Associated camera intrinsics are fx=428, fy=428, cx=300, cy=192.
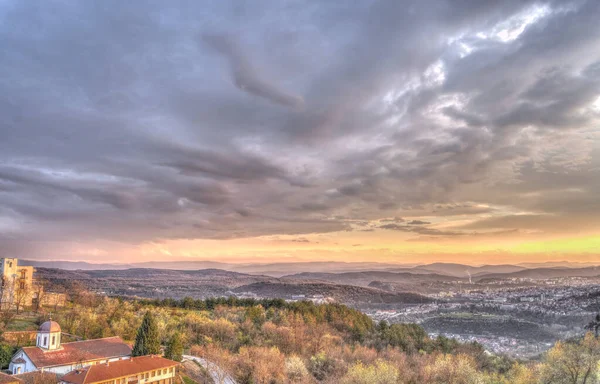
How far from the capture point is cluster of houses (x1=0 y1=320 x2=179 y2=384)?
4094cm

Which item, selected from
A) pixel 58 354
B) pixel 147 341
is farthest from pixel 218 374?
pixel 58 354

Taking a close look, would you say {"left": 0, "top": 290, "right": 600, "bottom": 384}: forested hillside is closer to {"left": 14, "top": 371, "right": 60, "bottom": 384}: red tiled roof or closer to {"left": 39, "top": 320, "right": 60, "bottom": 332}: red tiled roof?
{"left": 39, "top": 320, "right": 60, "bottom": 332}: red tiled roof

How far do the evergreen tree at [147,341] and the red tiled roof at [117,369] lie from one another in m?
2.87

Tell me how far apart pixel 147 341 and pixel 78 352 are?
24.1 feet

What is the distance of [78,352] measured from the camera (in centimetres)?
4759

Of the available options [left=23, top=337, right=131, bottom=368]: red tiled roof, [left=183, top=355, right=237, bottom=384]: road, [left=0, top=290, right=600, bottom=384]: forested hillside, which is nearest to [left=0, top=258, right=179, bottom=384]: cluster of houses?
[left=23, top=337, right=131, bottom=368]: red tiled roof

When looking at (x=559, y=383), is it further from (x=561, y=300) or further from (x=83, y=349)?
(x=561, y=300)

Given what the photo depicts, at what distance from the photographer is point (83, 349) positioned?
4878 cm

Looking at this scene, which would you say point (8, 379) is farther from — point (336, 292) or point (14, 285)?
point (336, 292)

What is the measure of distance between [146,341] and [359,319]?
51.7 metres

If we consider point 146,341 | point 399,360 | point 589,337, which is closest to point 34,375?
point 146,341

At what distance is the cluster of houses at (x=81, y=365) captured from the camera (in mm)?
40938

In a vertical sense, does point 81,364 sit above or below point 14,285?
below

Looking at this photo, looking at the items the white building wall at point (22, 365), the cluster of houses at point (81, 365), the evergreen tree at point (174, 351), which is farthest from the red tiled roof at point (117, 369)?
the white building wall at point (22, 365)
